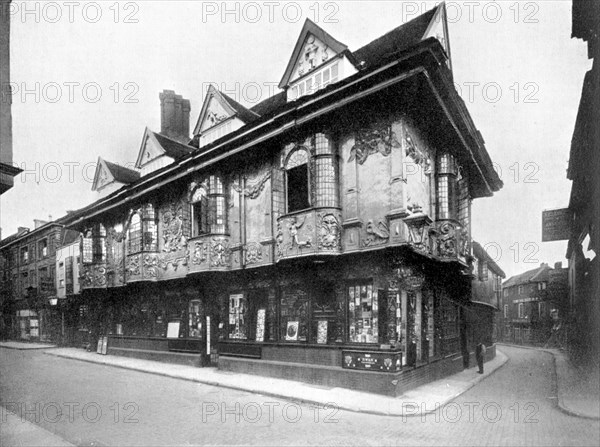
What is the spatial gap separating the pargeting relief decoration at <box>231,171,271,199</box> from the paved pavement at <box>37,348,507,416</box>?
257 inches

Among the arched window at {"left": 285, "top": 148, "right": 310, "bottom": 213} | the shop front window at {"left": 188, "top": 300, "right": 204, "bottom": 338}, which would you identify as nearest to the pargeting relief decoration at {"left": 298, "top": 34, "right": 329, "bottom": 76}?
the arched window at {"left": 285, "top": 148, "right": 310, "bottom": 213}

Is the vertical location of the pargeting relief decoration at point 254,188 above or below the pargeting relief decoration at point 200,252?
above

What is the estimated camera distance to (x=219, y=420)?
9.02 metres

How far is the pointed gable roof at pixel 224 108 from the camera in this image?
1803 centimetres

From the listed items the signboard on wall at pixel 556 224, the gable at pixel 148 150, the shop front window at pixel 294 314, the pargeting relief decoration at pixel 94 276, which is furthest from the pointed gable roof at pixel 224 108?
the signboard on wall at pixel 556 224

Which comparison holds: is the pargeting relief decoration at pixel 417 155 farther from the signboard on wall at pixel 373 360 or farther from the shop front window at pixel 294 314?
the signboard on wall at pixel 373 360

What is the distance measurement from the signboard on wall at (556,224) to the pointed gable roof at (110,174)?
24.3m

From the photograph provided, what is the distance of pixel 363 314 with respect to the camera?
12.2 m

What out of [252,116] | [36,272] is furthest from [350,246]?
[36,272]

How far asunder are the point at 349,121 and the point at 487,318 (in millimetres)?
20147

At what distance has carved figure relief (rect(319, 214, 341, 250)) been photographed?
39.7 feet

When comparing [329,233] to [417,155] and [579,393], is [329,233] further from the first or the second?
[579,393]

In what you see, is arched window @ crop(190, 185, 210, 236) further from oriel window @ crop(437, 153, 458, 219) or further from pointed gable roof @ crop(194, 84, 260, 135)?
oriel window @ crop(437, 153, 458, 219)

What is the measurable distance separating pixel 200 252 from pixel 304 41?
8.92 metres
